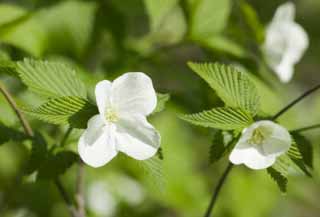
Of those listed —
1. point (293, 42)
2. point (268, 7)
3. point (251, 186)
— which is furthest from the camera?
point (268, 7)

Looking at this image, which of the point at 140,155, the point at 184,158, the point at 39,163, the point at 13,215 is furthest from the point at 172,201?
the point at 140,155

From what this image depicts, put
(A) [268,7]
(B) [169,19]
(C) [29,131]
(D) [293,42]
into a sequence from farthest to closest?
1. (A) [268,7]
2. (B) [169,19]
3. (D) [293,42]
4. (C) [29,131]

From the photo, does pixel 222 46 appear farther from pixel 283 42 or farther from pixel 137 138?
pixel 137 138

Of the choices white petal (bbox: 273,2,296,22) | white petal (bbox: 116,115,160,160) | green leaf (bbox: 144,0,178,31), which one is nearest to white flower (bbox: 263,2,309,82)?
white petal (bbox: 273,2,296,22)

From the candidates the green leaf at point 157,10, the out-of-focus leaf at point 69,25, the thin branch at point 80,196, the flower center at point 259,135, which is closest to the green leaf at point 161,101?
the flower center at point 259,135

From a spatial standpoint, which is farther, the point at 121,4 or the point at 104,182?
the point at 104,182

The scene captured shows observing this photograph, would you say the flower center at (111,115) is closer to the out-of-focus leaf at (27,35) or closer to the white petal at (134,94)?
the white petal at (134,94)

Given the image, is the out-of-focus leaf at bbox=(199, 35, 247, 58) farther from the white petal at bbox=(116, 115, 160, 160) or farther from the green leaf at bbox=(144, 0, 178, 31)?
the white petal at bbox=(116, 115, 160, 160)

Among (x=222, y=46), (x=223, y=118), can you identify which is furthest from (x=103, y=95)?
(x=222, y=46)

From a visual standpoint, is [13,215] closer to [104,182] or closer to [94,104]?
[104,182]
